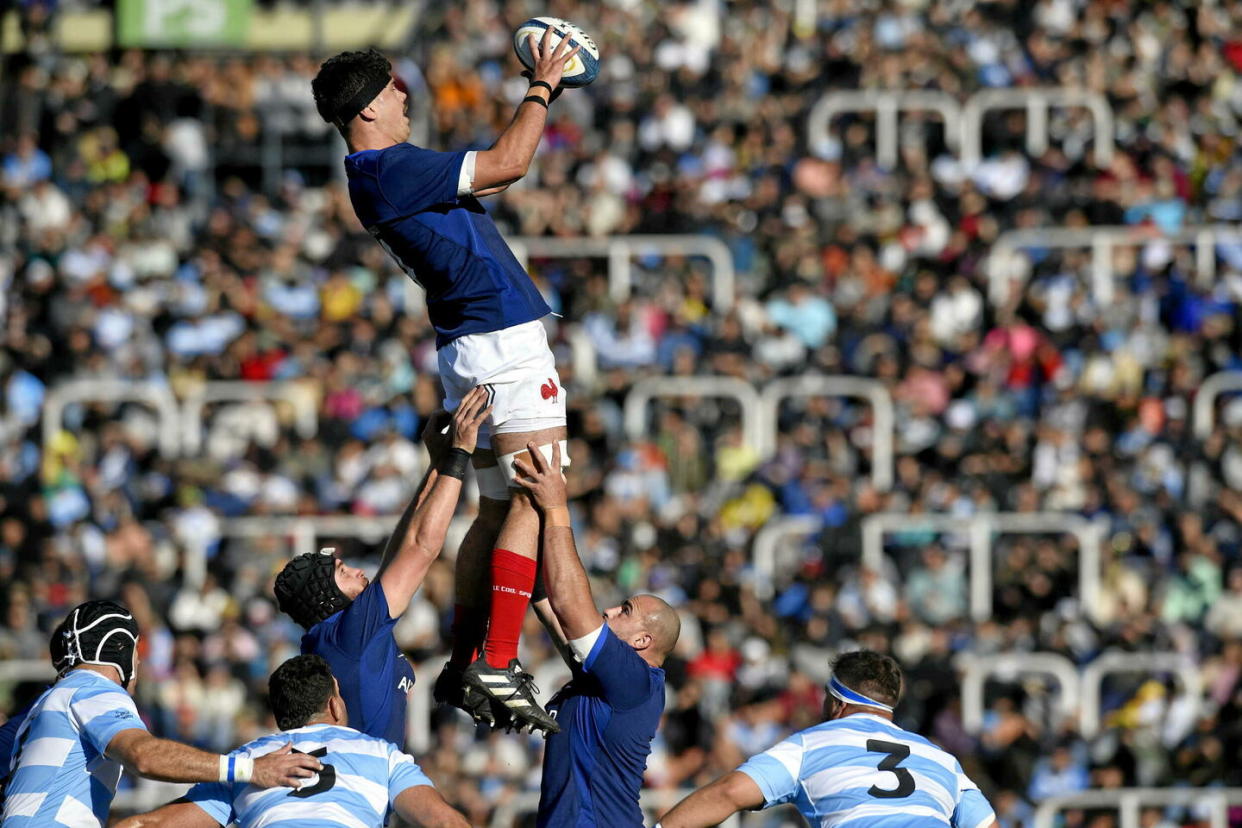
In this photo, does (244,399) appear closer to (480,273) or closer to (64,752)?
(64,752)

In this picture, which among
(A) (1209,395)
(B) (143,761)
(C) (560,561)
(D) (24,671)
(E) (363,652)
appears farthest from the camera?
(A) (1209,395)

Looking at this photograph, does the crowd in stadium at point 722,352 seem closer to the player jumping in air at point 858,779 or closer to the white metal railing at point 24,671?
the white metal railing at point 24,671

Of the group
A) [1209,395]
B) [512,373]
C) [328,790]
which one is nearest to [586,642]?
[512,373]

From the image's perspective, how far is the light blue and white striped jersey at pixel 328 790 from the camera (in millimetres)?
7207

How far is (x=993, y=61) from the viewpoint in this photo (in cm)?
2286

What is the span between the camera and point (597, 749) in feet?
26.8

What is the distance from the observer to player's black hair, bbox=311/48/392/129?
24.8ft

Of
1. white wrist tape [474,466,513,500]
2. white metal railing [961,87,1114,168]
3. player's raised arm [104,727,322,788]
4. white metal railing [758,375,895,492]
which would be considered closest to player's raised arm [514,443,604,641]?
white wrist tape [474,466,513,500]

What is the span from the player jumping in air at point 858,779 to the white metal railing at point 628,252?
37.9 ft

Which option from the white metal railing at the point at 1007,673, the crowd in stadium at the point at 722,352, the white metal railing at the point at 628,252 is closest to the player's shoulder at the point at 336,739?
the crowd in stadium at the point at 722,352

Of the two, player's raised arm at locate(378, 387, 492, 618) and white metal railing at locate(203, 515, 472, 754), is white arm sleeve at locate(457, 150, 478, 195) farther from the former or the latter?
white metal railing at locate(203, 515, 472, 754)

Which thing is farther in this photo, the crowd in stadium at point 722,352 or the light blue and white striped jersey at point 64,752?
the crowd in stadium at point 722,352

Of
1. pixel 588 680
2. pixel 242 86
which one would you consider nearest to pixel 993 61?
pixel 242 86

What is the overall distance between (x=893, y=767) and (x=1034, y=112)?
15119 millimetres
